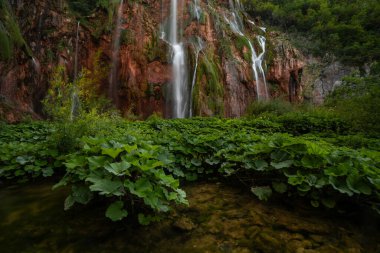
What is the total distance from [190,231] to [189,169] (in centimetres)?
150

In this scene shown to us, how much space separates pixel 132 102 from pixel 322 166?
552 inches

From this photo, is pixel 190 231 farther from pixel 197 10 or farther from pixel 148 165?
pixel 197 10

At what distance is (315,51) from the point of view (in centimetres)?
3061

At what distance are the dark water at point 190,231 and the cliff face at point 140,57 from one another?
30.1 ft

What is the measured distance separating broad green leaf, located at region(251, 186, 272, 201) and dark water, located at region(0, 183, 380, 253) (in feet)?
0.25

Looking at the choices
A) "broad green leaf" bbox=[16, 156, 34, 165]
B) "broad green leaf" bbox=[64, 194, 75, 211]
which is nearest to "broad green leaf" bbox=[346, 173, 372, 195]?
"broad green leaf" bbox=[64, 194, 75, 211]

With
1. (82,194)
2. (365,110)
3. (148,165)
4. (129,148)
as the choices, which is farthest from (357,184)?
(365,110)

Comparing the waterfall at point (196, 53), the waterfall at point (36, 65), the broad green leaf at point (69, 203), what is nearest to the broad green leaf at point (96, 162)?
the broad green leaf at point (69, 203)

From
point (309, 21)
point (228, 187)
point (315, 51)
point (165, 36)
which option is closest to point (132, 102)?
point (165, 36)

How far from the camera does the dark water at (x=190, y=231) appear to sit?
1.98 metres

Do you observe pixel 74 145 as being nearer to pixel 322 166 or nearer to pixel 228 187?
pixel 228 187

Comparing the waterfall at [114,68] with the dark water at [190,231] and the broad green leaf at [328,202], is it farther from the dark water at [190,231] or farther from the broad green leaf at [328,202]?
the broad green leaf at [328,202]

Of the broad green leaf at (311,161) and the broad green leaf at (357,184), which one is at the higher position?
the broad green leaf at (311,161)

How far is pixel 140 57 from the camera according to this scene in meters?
16.3
